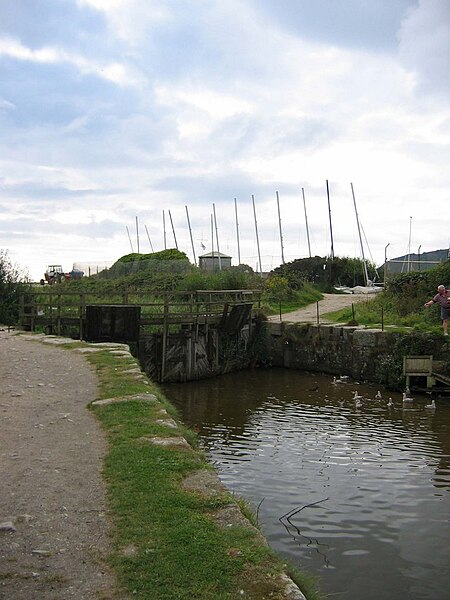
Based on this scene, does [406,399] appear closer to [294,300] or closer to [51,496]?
[51,496]

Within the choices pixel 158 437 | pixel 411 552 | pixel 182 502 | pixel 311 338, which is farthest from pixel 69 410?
pixel 311 338

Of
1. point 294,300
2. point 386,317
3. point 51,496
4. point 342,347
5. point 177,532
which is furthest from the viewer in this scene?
point 294,300

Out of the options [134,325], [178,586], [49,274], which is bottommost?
[178,586]

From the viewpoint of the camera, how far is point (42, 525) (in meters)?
4.45

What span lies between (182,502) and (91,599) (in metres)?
1.47

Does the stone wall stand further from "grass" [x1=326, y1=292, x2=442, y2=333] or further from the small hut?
the small hut

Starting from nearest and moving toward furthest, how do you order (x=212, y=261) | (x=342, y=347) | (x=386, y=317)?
(x=342, y=347)
(x=386, y=317)
(x=212, y=261)

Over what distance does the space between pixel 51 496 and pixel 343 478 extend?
→ 19.1 feet

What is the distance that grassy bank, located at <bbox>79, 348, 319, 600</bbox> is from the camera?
363cm

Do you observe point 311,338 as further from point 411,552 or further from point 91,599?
point 91,599

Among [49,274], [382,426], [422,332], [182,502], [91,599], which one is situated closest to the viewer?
[91,599]

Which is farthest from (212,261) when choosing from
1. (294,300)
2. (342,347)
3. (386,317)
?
(342,347)

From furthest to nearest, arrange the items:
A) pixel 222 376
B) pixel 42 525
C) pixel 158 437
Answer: pixel 222 376 < pixel 158 437 < pixel 42 525

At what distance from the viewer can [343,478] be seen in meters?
9.71
